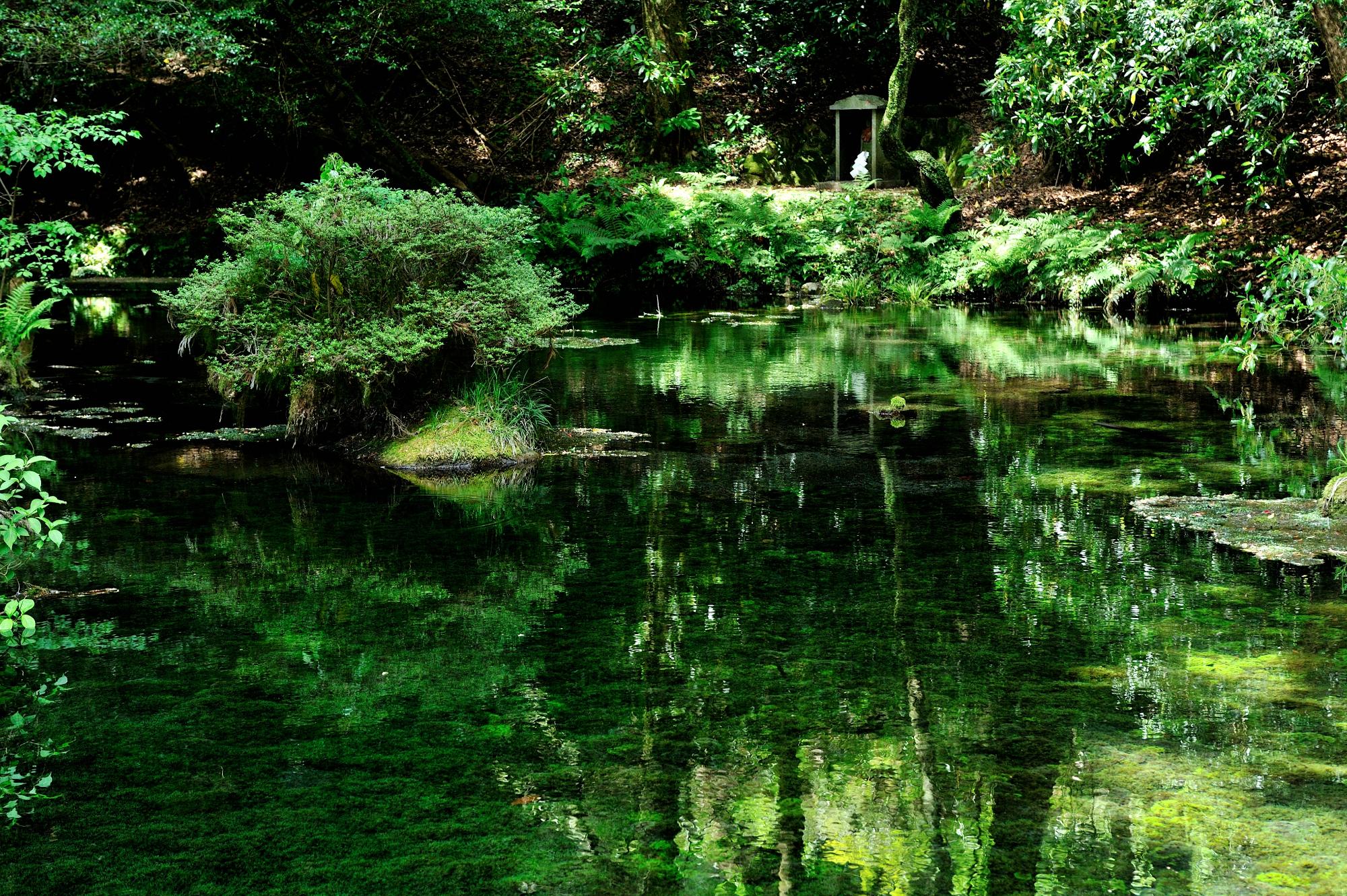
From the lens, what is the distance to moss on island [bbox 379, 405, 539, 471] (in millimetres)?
8531

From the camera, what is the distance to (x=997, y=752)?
3748 mm

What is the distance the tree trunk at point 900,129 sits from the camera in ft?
67.8

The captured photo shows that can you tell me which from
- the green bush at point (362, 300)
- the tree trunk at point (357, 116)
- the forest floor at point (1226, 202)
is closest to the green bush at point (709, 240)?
the forest floor at point (1226, 202)

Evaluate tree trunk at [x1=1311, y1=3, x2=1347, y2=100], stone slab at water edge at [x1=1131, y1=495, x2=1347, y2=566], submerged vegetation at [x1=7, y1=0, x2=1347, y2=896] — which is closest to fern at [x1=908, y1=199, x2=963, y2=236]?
submerged vegetation at [x1=7, y1=0, x2=1347, y2=896]

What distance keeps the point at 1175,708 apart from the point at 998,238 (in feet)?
54.6

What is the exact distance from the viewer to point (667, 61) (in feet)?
77.0

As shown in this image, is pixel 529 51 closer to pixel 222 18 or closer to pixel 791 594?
pixel 222 18

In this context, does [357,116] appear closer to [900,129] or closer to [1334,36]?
[900,129]

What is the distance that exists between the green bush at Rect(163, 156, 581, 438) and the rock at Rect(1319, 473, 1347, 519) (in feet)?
16.5

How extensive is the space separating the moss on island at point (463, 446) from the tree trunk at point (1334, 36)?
370 inches

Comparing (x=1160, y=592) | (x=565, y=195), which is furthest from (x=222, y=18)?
(x=1160, y=592)

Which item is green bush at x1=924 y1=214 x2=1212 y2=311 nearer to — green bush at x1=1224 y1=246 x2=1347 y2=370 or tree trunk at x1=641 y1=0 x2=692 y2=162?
tree trunk at x1=641 y1=0 x2=692 y2=162

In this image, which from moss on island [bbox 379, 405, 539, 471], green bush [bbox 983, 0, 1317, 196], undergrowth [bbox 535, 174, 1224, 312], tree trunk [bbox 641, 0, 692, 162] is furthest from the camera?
tree trunk [bbox 641, 0, 692, 162]

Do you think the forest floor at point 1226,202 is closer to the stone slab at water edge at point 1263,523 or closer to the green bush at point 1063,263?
the green bush at point 1063,263
